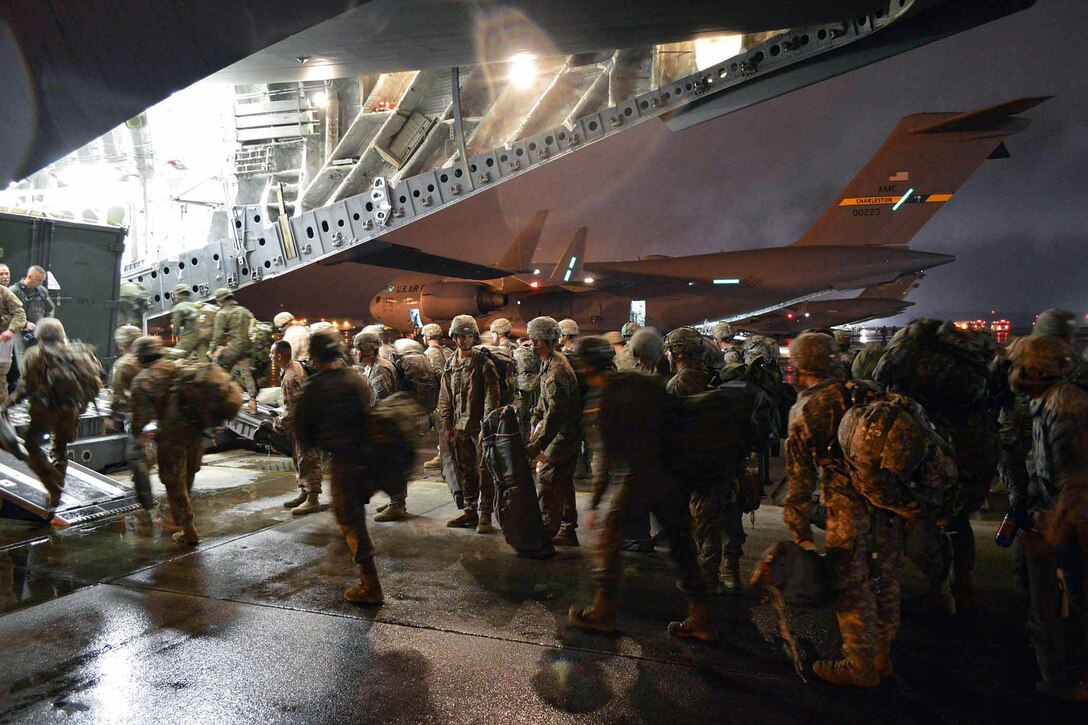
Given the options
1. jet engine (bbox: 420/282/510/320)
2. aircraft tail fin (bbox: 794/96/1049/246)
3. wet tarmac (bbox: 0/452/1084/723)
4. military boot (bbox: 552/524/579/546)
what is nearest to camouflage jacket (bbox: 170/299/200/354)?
wet tarmac (bbox: 0/452/1084/723)

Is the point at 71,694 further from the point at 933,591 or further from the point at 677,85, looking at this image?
the point at 677,85

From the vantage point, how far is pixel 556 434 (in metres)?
5.23

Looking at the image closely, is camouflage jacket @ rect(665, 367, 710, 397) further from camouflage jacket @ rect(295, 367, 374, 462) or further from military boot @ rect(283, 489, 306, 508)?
military boot @ rect(283, 489, 306, 508)

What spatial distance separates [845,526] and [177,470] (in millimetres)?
5026

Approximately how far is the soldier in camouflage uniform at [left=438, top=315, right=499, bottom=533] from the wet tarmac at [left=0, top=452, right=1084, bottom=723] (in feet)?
2.34

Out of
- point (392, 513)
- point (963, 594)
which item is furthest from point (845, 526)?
point (392, 513)

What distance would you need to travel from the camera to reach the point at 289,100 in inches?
662

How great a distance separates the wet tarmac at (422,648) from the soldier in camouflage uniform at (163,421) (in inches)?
21.1

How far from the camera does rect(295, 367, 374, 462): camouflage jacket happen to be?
399 cm

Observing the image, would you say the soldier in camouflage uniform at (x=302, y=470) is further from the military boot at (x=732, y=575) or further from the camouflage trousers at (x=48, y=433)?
the military boot at (x=732, y=575)

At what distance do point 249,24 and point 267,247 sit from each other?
1010 cm

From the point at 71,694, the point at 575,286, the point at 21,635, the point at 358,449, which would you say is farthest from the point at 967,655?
the point at 575,286

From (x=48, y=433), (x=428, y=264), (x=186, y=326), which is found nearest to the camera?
(x=48, y=433)

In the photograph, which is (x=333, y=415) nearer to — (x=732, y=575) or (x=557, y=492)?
(x=557, y=492)
